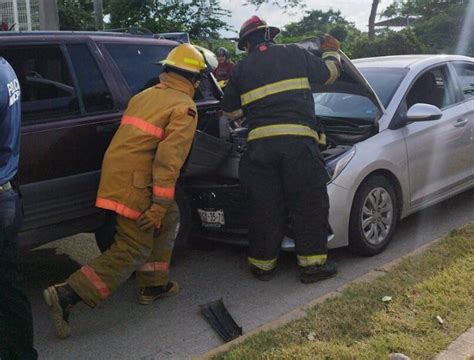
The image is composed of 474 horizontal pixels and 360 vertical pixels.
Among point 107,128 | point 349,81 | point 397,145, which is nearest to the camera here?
point 107,128

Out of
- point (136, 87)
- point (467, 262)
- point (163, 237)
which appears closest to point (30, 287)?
point (163, 237)

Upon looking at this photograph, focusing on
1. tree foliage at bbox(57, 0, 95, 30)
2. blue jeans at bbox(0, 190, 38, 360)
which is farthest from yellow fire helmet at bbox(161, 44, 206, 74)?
tree foliage at bbox(57, 0, 95, 30)

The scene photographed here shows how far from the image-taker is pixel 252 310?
391cm

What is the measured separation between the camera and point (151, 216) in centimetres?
365

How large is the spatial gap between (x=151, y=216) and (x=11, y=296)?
101 centimetres

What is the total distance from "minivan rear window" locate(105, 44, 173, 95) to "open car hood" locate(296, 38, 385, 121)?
3.69 feet

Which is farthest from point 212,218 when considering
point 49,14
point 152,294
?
point 49,14

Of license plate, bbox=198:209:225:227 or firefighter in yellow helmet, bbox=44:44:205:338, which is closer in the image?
firefighter in yellow helmet, bbox=44:44:205:338

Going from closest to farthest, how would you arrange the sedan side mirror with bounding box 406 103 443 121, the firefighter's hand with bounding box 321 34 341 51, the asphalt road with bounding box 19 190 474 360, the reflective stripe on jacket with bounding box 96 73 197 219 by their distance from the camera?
1. the asphalt road with bounding box 19 190 474 360
2. the reflective stripe on jacket with bounding box 96 73 197 219
3. the firefighter's hand with bounding box 321 34 341 51
4. the sedan side mirror with bounding box 406 103 443 121

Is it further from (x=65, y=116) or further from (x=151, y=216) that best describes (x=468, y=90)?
(x=65, y=116)

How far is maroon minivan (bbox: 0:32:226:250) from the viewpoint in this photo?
3693 mm

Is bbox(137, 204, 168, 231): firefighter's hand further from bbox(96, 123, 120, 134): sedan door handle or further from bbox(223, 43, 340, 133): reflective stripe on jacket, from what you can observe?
bbox(223, 43, 340, 133): reflective stripe on jacket

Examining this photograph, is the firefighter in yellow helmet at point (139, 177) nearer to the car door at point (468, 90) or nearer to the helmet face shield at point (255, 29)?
the helmet face shield at point (255, 29)

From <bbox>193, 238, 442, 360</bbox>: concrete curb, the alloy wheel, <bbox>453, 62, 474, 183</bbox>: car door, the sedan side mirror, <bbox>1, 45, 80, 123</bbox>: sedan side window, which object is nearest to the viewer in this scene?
<bbox>193, 238, 442, 360</bbox>: concrete curb
